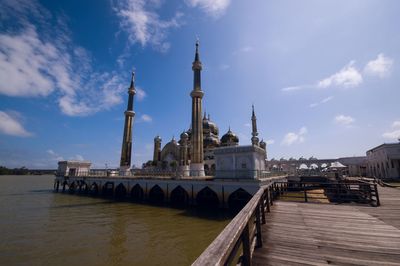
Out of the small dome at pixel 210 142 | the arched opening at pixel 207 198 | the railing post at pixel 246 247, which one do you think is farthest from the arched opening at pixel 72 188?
the railing post at pixel 246 247

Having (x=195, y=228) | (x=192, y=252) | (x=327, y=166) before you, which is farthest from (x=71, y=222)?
(x=327, y=166)

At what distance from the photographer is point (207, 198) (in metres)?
23.7

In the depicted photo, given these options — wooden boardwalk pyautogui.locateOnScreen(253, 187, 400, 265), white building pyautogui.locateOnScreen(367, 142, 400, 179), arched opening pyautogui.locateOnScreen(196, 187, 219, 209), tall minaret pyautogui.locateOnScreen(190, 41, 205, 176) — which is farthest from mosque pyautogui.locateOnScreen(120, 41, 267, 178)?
white building pyautogui.locateOnScreen(367, 142, 400, 179)

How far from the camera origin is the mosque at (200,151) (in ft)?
72.2

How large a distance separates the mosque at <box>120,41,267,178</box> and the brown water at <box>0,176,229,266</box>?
6220 millimetres

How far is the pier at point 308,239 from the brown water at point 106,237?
5.78 metres

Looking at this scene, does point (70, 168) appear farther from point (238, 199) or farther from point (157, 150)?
point (238, 199)

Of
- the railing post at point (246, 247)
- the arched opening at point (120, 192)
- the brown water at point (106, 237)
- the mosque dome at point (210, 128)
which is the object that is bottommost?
the brown water at point (106, 237)

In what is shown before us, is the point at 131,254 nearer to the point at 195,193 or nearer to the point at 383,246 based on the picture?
the point at 383,246

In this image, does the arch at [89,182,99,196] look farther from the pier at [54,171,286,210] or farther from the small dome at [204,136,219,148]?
the small dome at [204,136,219,148]

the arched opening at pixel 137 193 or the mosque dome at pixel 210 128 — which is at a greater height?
the mosque dome at pixel 210 128

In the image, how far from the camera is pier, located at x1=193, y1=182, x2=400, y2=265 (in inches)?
106

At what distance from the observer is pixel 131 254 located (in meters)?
10.4

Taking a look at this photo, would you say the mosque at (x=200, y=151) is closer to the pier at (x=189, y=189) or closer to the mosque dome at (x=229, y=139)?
the mosque dome at (x=229, y=139)
